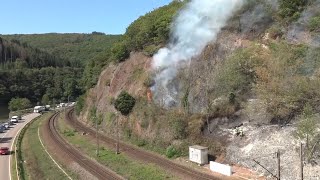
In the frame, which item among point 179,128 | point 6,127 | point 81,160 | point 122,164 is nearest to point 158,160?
point 122,164

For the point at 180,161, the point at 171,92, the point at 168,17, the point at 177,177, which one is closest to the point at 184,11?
the point at 168,17

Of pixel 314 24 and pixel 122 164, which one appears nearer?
pixel 122 164

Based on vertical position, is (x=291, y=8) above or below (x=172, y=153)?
above

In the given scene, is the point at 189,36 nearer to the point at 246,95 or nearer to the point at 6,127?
the point at 246,95

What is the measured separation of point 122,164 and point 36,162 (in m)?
14.4

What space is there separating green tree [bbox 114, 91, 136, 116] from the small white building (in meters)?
24.1

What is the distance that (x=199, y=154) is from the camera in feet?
169

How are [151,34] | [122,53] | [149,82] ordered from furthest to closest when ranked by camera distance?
[122,53] → [151,34] → [149,82]

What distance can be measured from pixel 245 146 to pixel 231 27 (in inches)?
1043

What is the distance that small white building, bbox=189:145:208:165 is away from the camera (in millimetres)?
51594

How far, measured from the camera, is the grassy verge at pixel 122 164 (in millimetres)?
49844

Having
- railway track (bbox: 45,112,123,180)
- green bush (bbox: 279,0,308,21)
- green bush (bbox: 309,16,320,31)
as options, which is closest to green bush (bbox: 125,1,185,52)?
green bush (bbox: 279,0,308,21)

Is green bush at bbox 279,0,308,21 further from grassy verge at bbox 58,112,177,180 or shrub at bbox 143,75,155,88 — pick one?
grassy verge at bbox 58,112,177,180

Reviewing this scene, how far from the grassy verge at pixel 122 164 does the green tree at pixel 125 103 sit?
7.28m
